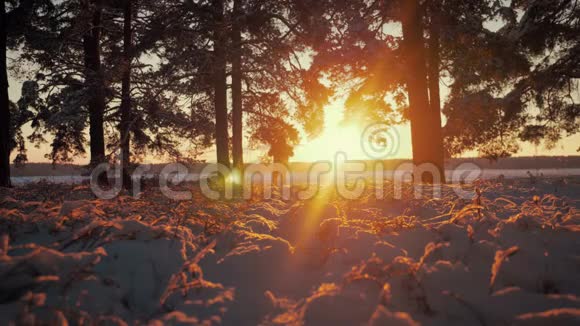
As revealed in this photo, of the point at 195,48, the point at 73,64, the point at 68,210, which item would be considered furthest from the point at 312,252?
the point at 73,64

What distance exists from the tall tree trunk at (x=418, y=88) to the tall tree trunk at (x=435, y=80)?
0.08m

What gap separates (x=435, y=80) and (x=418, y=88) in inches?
124

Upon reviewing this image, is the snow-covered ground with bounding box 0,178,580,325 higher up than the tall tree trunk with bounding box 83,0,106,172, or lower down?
lower down

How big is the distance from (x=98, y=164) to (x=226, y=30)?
519 cm

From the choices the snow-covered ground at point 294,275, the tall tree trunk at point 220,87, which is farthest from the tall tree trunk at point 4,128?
the snow-covered ground at point 294,275

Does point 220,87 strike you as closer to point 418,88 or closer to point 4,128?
point 4,128

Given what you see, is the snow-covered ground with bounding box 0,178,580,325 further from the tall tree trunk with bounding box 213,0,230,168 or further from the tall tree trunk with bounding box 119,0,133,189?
the tall tree trunk with bounding box 119,0,133,189

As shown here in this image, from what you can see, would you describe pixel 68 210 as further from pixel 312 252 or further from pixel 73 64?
pixel 73 64

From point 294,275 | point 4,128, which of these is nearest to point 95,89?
point 4,128

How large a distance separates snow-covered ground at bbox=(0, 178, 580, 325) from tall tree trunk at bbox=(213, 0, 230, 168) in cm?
799

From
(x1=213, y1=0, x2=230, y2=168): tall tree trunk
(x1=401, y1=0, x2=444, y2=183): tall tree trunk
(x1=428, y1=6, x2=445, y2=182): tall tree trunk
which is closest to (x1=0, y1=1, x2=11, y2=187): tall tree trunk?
(x1=213, y1=0, x2=230, y2=168): tall tree trunk

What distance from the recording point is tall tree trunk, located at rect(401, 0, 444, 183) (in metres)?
9.52

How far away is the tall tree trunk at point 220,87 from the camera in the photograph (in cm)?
1002

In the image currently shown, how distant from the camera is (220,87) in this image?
12.1 m
